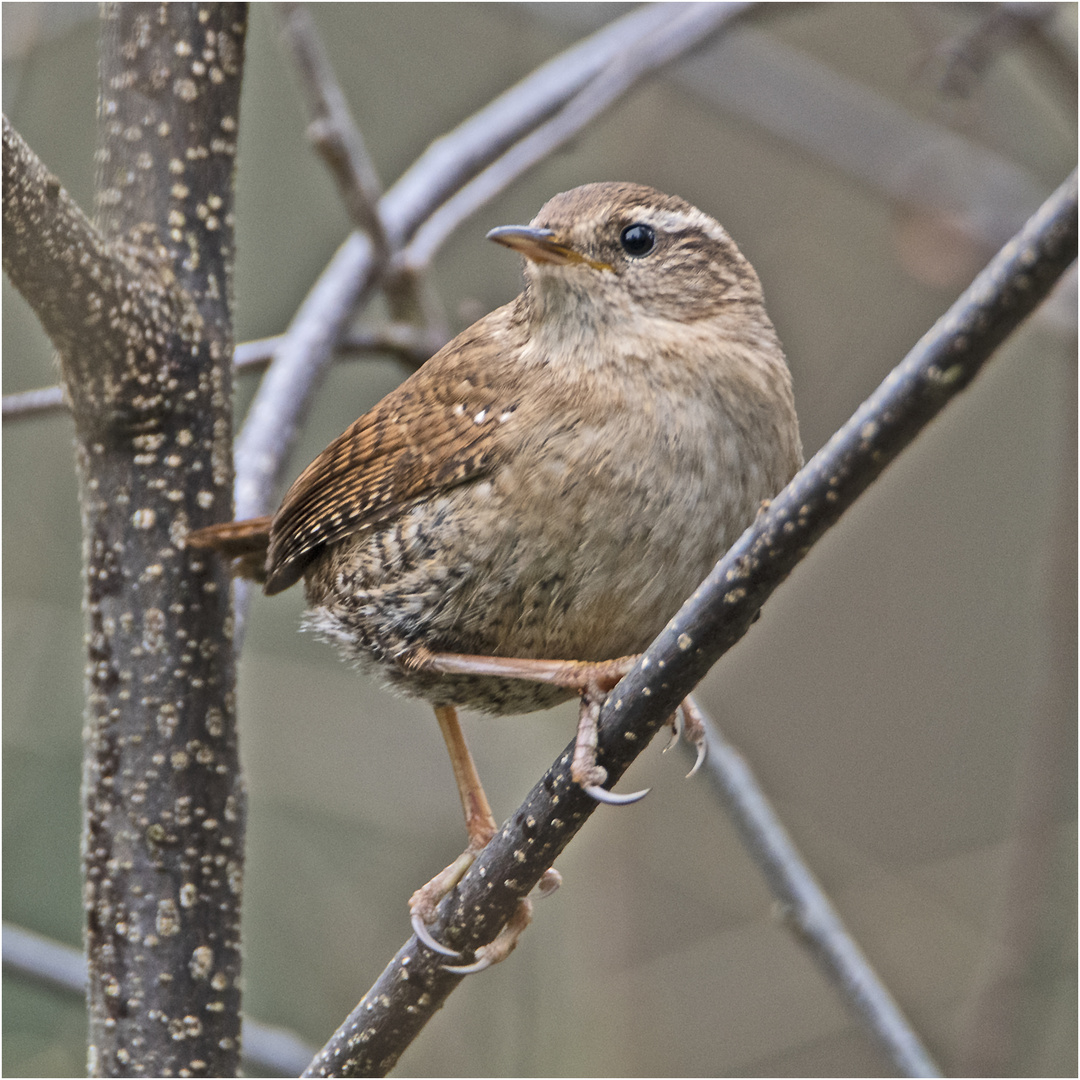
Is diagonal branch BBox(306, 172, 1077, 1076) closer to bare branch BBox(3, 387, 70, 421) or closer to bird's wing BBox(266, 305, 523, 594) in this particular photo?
bird's wing BBox(266, 305, 523, 594)

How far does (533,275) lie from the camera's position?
2.05m

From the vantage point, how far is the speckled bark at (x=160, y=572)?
6.80 feet

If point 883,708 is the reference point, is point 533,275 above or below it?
above

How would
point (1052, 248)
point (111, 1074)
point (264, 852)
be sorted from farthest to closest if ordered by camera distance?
1. point (264, 852)
2. point (111, 1074)
3. point (1052, 248)

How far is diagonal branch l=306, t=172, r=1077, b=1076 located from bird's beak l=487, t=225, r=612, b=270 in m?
0.84

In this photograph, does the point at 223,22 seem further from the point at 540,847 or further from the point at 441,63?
the point at 441,63

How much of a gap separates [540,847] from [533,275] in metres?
0.99

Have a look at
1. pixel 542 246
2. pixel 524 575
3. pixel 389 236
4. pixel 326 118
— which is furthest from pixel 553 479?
pixel 389 236

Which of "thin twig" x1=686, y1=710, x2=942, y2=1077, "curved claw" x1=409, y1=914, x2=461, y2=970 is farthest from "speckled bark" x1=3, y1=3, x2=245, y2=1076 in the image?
"thin twig" x1=686, y1=710, x2=942, y2=1077

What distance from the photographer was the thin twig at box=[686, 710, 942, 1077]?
2.01m

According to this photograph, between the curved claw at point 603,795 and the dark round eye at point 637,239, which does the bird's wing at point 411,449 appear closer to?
the dark round eye at point 637,239

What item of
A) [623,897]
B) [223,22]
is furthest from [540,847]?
[623,897]

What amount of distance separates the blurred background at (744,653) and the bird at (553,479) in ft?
1.80

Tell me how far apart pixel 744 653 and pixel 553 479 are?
3349mm
